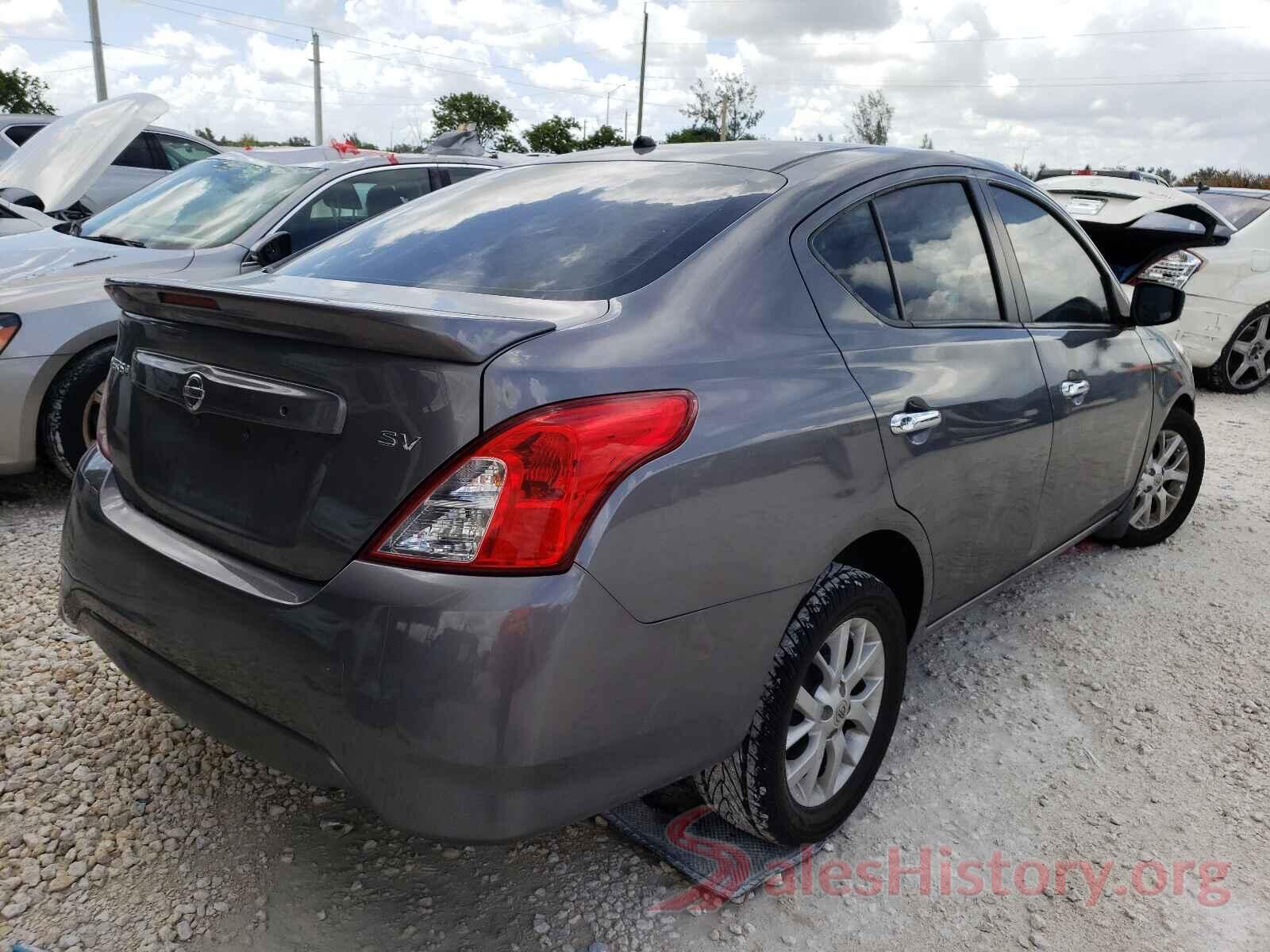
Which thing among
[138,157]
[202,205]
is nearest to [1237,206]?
[202,205]

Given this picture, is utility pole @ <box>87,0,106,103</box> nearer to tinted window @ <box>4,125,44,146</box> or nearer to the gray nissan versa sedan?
tinted window @ <box>4,125,44,146</box>

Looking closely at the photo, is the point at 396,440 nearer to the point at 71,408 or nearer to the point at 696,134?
the point at 71,408

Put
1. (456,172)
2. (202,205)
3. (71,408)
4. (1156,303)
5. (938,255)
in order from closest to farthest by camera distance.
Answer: (938,255)
(1156,303)
(71,408)
(202,205)
(456,172)

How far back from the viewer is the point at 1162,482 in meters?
4.36

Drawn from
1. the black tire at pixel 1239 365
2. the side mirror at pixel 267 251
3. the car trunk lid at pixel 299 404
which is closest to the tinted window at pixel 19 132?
the side mirror at pixel 267 251

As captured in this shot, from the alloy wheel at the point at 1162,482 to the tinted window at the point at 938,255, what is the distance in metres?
1.68

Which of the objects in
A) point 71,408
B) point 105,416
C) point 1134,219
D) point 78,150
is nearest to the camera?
point 105,416

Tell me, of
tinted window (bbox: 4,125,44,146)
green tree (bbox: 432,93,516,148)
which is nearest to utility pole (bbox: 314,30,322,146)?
green tree (bbox: 432,93,516,148)

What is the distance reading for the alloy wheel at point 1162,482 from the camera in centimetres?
421

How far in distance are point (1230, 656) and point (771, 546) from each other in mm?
2427

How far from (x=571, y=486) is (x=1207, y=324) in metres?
7.74

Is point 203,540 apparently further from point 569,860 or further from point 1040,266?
point 1040,266

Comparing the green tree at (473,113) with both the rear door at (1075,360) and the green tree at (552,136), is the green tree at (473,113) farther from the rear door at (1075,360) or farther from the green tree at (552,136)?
the rear door at (1075,360)

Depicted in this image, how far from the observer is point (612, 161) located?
2.80m
